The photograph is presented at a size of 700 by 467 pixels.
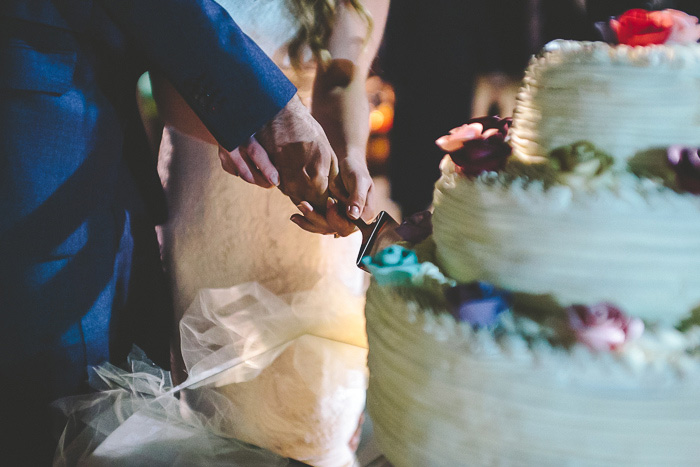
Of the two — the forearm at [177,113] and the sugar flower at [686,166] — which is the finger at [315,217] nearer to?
the forearm at [177,113]

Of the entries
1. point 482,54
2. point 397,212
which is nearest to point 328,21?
point 482,54

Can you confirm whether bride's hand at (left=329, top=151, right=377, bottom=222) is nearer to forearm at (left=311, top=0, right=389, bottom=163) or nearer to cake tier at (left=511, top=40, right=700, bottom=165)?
forearm at (left=311, top=0, right=389, bottom=163)

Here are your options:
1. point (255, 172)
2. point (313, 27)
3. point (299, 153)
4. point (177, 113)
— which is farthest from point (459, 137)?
point (177, 113)

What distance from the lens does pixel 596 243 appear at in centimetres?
52

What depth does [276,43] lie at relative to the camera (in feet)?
4.46

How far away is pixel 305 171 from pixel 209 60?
11.2 inches

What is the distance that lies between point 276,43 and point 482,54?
27.5 inches

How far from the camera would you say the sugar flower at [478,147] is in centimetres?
66

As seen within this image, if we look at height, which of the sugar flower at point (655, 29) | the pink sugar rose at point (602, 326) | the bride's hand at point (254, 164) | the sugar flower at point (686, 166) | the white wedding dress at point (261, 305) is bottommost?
the white wedding dress at point (261, 305)

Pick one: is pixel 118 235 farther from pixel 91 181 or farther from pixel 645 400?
pixel 645 400

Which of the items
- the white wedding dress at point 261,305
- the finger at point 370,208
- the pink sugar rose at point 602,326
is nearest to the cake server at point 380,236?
the finger at point 370,208

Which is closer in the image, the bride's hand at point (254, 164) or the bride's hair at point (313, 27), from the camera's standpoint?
the bride's hand at point (254, 164)

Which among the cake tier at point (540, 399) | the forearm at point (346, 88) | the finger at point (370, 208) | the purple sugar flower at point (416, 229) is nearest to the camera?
the cake tier at point (540, 399)

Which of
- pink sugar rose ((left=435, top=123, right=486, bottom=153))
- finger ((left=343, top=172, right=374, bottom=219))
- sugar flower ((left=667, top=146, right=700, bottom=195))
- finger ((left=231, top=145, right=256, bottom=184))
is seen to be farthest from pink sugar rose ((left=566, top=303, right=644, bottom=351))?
finger ((left=231, top=145, right=256, bottom=184))
